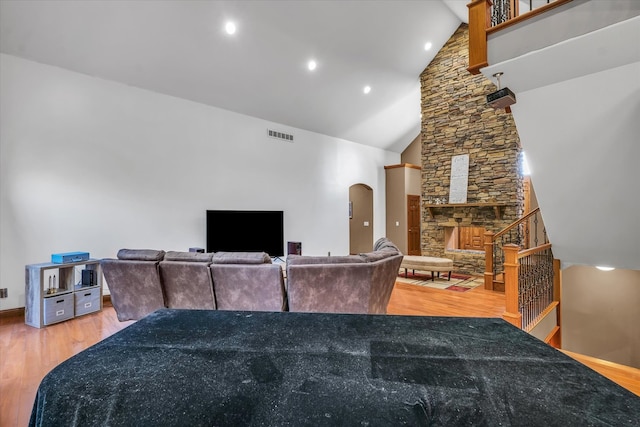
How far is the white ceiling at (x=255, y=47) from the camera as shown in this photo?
12.0ft

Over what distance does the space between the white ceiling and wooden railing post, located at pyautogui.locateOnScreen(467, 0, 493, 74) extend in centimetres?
259

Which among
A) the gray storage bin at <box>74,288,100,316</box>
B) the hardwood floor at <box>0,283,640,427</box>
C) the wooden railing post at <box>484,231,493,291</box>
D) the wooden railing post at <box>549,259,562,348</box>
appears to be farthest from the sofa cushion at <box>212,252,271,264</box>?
the wooden railing post at <box>549,259,562,348</box>

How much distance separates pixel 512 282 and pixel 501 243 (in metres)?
2.88

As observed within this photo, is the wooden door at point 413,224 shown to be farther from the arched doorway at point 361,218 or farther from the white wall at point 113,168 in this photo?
the white wall at point 113,168

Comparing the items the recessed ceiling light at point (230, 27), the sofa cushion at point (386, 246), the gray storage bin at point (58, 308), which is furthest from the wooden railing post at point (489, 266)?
the gray storage bin at point (58, 308)

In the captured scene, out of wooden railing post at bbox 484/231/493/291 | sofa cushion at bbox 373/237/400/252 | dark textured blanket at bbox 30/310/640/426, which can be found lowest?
wooden railing post at bbox 484/231/493/291

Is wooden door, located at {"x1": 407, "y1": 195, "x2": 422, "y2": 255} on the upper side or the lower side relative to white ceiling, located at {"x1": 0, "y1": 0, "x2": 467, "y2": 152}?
lower

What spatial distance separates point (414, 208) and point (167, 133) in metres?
6.87

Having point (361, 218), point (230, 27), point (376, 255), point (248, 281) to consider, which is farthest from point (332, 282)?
point (361, 218)

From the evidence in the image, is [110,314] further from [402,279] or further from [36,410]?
[402,279]

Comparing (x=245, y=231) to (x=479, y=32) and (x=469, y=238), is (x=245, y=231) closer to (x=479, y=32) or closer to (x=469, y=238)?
(x=479, y=32)

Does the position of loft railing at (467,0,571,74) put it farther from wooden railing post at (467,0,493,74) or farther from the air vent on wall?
the air vent on wall

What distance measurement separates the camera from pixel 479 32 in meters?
2.73

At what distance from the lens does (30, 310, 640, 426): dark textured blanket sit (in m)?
0.56
